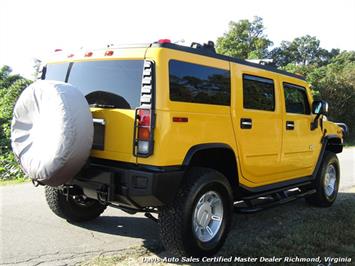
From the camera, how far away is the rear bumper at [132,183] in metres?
3.96

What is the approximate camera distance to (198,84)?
4469 mm

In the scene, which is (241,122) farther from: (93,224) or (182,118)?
(93,224)

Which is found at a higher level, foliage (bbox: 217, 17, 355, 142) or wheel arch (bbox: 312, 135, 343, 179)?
foliage (bbox: 217, 17, 355, 142)

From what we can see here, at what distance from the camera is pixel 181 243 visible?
Answer: 4.21 metres

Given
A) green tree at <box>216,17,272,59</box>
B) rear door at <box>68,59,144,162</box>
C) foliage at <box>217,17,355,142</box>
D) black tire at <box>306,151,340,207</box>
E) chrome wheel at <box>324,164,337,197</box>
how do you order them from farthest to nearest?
green tree at <box>216,17,272,59</box> < foliage at <box>217,17,355,142</box> < chrome wheel at <box>324,164,337,197</box> < black tire at <box>306,151,340,207</box> < rear door at <box>68,59,144,162</box>

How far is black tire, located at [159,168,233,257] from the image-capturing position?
420cm

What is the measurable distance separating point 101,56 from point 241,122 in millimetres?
1777

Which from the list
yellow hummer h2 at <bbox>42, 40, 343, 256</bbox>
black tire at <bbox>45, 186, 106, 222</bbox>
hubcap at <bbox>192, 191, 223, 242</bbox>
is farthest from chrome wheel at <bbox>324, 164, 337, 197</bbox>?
black tire at <bbox>45, 186, 106, 222</bbox>

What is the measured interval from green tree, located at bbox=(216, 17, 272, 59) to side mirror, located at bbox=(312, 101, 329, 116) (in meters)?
23.5

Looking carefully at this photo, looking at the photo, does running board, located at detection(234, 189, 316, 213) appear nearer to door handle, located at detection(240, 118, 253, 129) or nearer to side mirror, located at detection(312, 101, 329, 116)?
door handle, located at detection(240, 118, 253, 129)

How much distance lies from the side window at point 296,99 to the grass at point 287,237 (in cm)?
159

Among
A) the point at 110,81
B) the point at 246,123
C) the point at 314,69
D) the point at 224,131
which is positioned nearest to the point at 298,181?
the point at 246,123

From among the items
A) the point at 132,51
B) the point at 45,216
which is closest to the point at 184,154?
the point at 132,51

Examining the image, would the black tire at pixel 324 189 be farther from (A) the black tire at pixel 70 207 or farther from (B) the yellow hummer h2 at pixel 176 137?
(A) the black tire at pixel 70 207
